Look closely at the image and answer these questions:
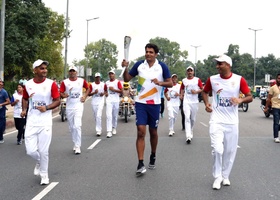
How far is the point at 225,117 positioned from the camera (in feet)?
20.2

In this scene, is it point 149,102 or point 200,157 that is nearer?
point 149,102

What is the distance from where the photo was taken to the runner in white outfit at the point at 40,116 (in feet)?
20.7

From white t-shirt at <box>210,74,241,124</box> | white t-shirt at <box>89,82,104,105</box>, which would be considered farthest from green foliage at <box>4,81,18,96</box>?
white t-shirt at <box>210,74,241,124</box>

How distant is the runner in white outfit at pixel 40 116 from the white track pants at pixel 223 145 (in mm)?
2593

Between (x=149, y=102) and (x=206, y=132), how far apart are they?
6675 millimetres

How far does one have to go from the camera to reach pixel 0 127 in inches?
425

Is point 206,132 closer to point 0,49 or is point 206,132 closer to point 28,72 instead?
point 0,49

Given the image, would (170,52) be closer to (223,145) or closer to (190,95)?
(190,95)

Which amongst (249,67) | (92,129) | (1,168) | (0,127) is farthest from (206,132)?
(249,67)

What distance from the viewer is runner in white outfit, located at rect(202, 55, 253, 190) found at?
610 centimetres

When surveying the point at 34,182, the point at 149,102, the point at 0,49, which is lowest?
the point at 34,182

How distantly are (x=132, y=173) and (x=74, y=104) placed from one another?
9.15 feet

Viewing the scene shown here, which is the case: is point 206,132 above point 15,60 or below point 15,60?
below

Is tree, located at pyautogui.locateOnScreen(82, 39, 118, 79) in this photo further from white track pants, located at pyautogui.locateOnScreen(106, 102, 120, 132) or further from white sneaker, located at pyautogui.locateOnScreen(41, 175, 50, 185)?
white sneaker, located at pyautogui.locateOnScreen(41, 175, 50, 185)
